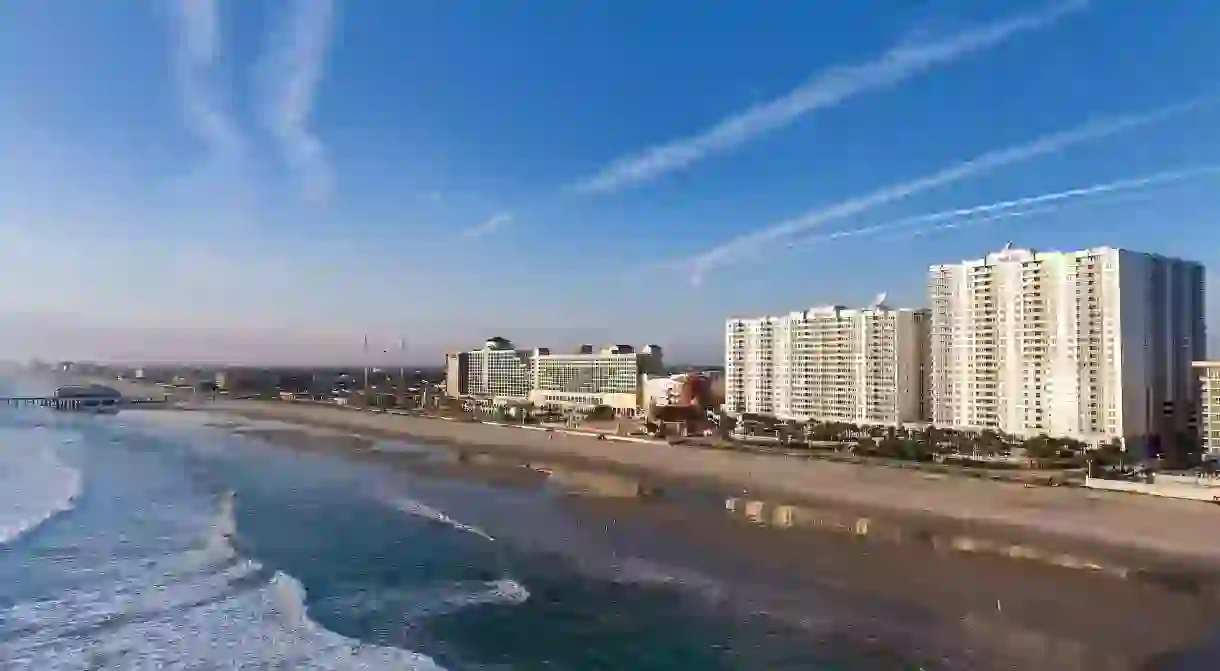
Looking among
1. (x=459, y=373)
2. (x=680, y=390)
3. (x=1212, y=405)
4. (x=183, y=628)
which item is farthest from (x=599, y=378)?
(x=183, y=628)

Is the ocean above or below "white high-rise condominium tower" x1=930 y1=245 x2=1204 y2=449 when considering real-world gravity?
below

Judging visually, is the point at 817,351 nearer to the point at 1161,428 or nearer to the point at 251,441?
the point at 1161,428

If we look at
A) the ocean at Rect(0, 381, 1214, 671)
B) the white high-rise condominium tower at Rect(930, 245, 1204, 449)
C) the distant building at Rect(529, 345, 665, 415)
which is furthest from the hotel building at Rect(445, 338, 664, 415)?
the ocean at Rect(0, 381, 1214, 671)

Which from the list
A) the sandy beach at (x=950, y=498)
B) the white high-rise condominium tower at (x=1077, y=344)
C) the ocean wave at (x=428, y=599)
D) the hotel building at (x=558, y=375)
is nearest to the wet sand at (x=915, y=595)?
the sandy beach at (x=950, y=498)

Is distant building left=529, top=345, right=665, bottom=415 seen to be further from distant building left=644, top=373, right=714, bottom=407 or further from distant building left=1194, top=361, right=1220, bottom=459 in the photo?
distant building left=1194, top=361, right=1220, bottom=459

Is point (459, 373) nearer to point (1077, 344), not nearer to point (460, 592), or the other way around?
point (1077, 344)

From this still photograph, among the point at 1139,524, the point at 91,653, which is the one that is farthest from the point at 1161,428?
the point at 91,653
